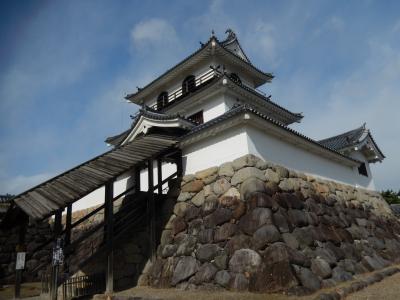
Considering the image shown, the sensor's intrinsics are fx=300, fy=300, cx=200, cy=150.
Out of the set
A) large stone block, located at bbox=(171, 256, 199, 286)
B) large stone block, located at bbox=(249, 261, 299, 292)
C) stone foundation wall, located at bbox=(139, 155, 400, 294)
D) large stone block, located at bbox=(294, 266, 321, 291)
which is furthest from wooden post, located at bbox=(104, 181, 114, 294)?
large stone block, located at bbox=(294, 266, 321, 291)

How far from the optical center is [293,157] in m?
8.95

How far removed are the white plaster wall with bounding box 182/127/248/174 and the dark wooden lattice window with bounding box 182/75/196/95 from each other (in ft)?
19.2

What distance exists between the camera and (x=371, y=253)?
833cm

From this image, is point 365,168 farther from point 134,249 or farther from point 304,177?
point 134,249

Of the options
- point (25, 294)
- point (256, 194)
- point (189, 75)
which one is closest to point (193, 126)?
point (256, 194)

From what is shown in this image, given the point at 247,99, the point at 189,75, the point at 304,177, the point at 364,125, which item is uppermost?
the point at 189,75

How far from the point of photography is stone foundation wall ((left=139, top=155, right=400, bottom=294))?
19.1 feet

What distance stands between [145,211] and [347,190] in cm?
729

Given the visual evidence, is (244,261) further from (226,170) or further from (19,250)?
(19,250)

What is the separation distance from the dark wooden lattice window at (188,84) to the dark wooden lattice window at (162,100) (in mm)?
1293

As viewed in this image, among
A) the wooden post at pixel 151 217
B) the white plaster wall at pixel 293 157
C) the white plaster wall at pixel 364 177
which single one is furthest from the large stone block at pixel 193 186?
the white plaster wall at pixel 364 177

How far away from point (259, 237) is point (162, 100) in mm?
10860

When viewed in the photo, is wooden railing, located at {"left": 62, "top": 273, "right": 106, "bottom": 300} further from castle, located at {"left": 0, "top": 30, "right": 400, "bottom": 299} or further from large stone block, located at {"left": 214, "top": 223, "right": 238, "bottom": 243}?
large stone block, located at {"left": 214, "top": 223, "right": 238, "bottom": 243}

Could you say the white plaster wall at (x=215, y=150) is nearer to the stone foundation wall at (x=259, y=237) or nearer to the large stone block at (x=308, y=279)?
the stone foundation wall at (x=259, y=237)
